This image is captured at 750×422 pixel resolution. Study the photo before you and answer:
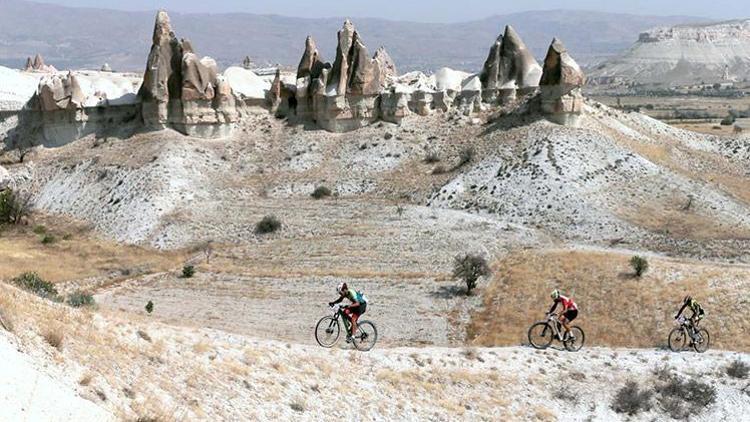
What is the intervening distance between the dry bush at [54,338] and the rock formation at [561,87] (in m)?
34.6

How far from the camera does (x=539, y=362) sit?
21562 millimetres

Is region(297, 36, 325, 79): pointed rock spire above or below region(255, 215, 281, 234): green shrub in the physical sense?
above

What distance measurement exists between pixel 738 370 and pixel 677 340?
2589 millimetres

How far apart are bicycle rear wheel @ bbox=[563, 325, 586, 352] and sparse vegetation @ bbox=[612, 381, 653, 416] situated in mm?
2489

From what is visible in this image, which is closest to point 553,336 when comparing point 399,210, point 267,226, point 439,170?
point 399,210

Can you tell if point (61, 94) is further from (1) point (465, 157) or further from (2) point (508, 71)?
(2) point (508, 71)

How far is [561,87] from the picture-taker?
45000 millimetres

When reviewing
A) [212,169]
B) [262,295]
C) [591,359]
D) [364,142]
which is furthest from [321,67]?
[591,359]

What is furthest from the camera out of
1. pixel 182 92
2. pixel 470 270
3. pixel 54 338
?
pixel 182 92

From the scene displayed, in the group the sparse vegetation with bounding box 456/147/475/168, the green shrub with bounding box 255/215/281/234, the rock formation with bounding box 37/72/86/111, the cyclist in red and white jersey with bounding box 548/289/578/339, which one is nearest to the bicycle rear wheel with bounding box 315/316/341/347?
the cyclist in red and white jersey with bounding box 548/289/578/339

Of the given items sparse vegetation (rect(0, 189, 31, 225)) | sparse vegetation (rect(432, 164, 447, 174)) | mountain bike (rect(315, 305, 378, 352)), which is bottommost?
sparse vegetation (rect(0, 189, 31, 225))

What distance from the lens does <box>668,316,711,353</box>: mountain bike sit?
23.5 meters

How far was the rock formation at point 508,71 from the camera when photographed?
50.5 m

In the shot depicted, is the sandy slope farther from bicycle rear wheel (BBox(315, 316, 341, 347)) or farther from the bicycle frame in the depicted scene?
the bicycle frame
